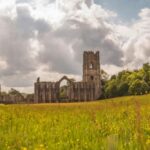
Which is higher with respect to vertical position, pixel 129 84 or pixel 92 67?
pixel 92 67

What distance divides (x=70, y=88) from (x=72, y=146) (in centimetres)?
13647

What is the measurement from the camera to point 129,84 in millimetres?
Answer: 131375

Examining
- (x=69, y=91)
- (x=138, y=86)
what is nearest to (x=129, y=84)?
(x=138, y=86)

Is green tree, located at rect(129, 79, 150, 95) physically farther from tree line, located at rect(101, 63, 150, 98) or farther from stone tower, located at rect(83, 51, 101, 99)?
stone tower, located at rect(83, 51, 101, 99)

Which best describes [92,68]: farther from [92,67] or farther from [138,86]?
[138,86]

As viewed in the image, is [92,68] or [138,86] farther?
[92,68]

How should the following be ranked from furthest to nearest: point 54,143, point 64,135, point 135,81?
point 135,81 < point 64,135 < point 54,143

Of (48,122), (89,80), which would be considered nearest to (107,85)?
(89,80)

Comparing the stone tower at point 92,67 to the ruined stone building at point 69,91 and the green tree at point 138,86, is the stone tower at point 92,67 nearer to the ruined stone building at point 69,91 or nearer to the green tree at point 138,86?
the ruined stone building at point 69,91

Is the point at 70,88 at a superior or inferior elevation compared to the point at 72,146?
superior

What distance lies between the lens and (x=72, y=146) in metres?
9.81

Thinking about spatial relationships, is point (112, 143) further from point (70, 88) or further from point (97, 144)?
point (70, 88)


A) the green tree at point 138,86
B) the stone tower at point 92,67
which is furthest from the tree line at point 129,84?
the stone tower at point 92,67

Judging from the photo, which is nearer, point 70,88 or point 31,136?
point 31,136
